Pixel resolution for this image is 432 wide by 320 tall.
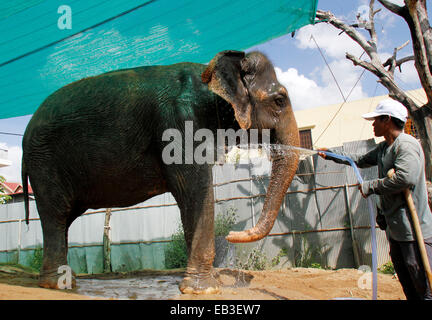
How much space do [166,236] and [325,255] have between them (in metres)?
3.71

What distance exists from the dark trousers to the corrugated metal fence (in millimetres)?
4470

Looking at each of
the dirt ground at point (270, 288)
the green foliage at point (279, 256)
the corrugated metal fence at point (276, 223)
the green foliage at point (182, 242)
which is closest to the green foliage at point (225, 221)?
the green foliage at point (182, 242)

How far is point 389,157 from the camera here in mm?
2703

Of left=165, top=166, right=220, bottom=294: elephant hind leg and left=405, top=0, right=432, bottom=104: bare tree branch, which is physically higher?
left=405, top=0, right=432, bottom=104: bare tree branch

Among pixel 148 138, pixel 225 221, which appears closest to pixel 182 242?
pixel 225 221

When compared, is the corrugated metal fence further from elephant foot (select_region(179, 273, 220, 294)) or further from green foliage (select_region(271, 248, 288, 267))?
elephant foot (select_region(179, 273, 220, 294))

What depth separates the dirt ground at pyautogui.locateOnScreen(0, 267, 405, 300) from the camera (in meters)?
2.91

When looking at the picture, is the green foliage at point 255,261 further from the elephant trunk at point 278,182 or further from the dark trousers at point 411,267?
the dark trousers at point 411,267

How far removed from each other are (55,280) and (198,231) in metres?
1.55

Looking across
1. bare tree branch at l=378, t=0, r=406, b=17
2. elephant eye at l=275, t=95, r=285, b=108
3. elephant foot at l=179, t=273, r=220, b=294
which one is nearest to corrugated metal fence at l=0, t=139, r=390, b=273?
bare tree branch at l=378, t=0, r=406, b=17

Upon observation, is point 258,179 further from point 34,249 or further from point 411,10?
point 34,249

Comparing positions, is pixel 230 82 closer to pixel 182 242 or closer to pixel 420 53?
Result: pixel 420 53

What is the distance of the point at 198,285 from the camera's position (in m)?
3.07

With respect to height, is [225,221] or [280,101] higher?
[280,101]
